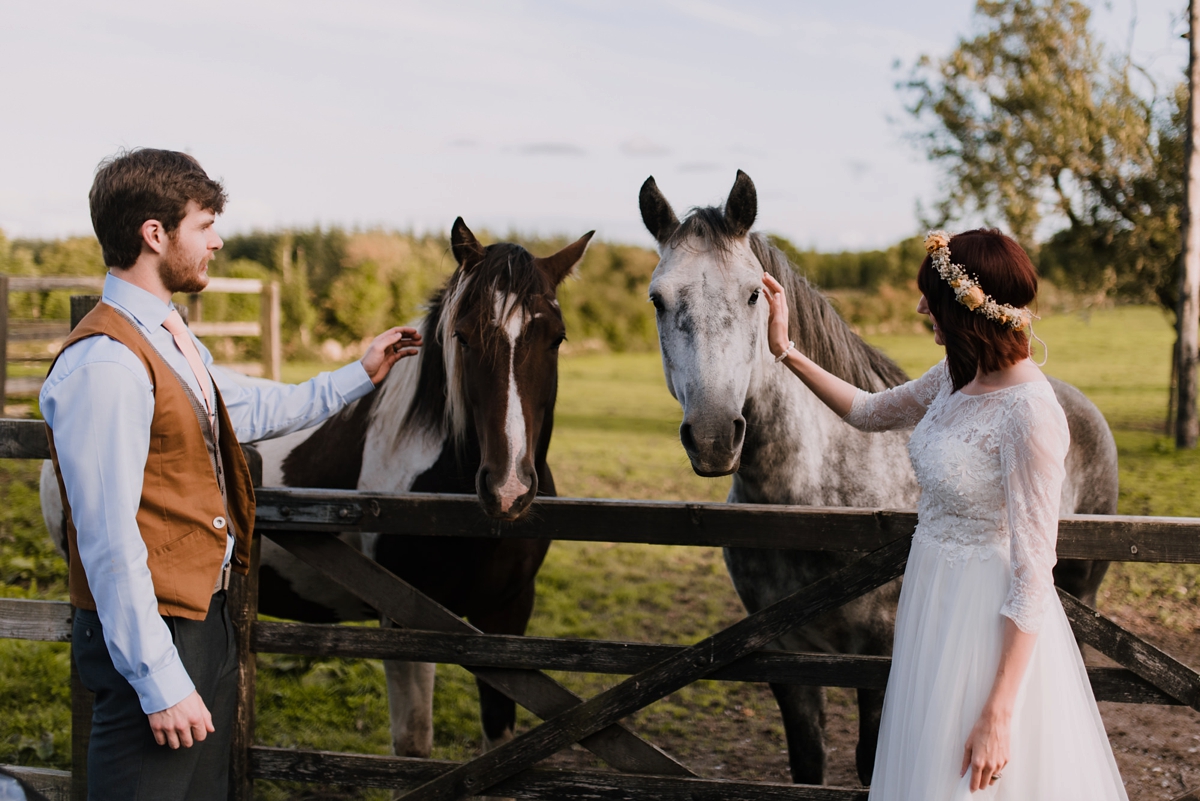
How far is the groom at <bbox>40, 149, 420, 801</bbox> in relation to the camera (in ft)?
5.26

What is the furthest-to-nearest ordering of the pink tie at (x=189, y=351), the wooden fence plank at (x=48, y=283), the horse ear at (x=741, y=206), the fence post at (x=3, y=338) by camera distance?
the wooden fence plank at (x=48, y=283), the fence post at (x=3, y=338), the horse ear at (x=741, y=206), the pink tie at (x=189, y=351)

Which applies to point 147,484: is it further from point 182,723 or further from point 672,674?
point 672,674

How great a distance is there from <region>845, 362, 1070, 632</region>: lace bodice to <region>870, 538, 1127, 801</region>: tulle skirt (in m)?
0.07

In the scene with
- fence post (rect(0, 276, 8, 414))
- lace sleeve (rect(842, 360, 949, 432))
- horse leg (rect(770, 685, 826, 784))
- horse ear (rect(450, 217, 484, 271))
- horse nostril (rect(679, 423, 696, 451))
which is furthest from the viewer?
fence post (rect(0, 276, 8, 414))

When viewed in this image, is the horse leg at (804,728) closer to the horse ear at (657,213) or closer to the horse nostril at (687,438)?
the horse nostril at (687,438)

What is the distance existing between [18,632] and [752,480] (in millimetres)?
2502

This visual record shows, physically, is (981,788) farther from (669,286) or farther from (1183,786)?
(1183,786)

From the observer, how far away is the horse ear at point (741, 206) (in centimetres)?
278

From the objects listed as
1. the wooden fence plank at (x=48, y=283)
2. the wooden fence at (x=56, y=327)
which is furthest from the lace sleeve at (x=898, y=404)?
the wooden fence plank at (x=48, y=283)

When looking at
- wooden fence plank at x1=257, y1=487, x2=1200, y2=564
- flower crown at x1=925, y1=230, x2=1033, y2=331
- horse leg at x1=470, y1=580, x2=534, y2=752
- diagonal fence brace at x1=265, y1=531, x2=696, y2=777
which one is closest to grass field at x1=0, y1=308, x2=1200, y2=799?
horse leg at x1=470, y1=580, x2=534, y2=752

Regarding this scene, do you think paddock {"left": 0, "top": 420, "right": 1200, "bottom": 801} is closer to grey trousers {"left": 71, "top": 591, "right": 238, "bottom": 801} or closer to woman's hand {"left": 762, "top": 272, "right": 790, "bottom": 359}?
woman's hand {"left": 762, "top": 272, "right": 790, "bottom": 359}

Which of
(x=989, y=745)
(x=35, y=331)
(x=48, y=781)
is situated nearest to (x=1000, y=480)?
(x=989, y=745)

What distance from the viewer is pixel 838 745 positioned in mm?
4352

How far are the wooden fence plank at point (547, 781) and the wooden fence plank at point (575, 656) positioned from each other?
1.05 feet
